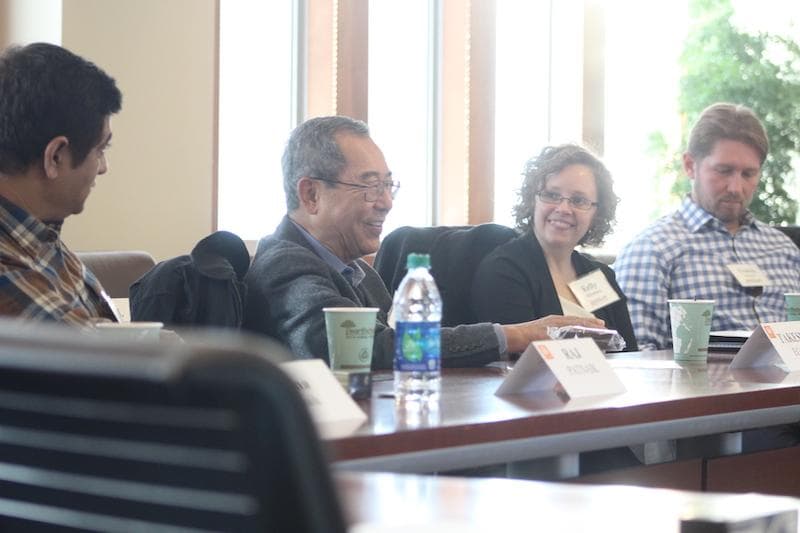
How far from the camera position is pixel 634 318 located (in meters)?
3.68

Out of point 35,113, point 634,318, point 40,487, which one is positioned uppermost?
point 35,113

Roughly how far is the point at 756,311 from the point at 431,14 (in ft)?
10.3

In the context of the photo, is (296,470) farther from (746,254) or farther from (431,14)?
(431,14)

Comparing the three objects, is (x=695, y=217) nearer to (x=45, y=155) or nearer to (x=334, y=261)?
(x=334, y=261)

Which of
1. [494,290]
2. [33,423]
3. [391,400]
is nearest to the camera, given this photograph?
[33,423]

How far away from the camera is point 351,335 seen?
190cm

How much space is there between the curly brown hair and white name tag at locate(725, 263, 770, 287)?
17.6 inches

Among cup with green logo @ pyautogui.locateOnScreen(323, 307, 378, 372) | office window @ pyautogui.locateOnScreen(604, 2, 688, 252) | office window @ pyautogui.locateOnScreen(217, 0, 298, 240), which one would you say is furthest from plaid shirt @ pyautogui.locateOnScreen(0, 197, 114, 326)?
office window @ pyautogui.locateOnScreen(604, 2, 688, 252)

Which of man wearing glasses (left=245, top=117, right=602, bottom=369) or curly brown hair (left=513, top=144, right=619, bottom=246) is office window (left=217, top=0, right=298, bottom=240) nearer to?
curly brown hair (left=513, top=144, right=619, bottom=246)

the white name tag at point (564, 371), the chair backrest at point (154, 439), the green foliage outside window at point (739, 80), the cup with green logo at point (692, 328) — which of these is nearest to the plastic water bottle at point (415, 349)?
the white name tag at point (564, 371)

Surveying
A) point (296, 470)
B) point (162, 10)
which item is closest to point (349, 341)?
point (296, 470)

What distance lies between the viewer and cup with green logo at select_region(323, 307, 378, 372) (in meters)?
1.90

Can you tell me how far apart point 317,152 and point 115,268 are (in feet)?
3.12

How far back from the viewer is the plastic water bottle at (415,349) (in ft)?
6.11
